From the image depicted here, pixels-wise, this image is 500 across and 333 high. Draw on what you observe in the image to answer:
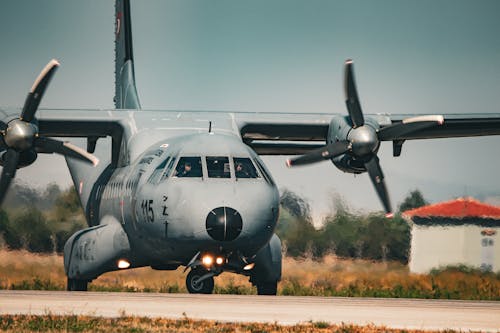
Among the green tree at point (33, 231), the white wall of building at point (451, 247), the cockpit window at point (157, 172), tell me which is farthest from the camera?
the green tree at point (33, 231)

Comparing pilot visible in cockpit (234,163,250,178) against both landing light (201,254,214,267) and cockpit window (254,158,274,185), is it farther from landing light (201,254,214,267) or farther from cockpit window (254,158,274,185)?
landing light (201,254,214,267)

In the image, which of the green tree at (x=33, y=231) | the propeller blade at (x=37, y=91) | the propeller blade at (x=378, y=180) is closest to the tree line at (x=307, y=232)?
the green tree at (x=33, y=231)

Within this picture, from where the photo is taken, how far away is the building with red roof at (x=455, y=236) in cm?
2892

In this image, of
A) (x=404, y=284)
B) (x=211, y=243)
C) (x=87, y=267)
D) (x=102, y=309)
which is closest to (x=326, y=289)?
(x=404, y=284)

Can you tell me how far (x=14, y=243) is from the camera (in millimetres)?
29781

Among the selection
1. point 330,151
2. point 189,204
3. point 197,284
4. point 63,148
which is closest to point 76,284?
point 197,284

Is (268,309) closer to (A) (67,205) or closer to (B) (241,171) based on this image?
(B) (241,171)

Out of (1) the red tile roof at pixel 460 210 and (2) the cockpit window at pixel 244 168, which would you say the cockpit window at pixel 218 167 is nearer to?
(2) the cockpit window at pixel 244 168

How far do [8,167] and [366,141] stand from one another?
7935 millimetres

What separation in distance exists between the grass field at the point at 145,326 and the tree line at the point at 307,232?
1363 centimetres

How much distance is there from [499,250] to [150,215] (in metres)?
12.0

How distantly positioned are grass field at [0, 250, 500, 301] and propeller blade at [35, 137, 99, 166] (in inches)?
211

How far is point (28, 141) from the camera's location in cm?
2350

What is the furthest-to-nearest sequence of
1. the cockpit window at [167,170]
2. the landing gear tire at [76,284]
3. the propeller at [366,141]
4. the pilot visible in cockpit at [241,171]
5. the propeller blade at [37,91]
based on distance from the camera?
1. the landing gear tire at [76,284]
2. the propeller at [366,141]
3. the propeller blade at [37,91]
4. the cockpit window at [167,170]
5. the pilot visible in cockpit at [241,171]
